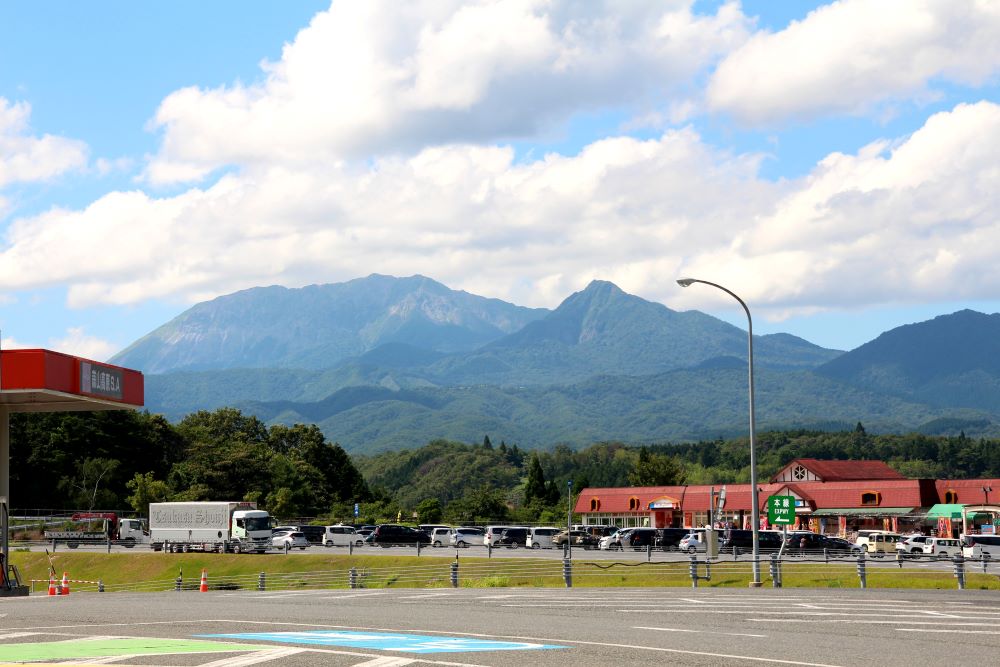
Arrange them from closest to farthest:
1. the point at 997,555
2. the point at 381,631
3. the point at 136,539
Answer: the point at 381,631
the point at 997,555
the point at 136,539

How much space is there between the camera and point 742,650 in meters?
18.9

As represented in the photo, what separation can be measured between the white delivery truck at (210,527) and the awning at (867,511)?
5618cm

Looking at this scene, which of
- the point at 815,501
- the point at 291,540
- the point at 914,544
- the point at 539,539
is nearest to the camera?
the point at 914,544

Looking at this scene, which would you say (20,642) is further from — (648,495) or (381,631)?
(648,495)

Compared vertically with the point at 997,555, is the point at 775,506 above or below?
above

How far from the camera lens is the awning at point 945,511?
103 meters

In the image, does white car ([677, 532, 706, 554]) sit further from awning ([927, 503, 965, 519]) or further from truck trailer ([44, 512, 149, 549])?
Result: truck trailer ([44, 512, 149, 549])

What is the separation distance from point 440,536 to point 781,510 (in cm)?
5025

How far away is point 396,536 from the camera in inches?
3406

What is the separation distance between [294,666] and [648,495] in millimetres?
106571

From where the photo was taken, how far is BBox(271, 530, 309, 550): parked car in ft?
275

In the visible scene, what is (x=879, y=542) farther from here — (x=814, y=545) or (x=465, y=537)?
(x=465, y=537)

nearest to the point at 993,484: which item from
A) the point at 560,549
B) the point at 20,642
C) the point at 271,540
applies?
the point at 560,549

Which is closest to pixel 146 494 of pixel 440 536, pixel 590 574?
pixel 440 536
